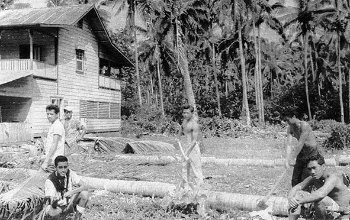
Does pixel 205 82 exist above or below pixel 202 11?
below

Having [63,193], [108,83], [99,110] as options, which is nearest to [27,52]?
[99,110]

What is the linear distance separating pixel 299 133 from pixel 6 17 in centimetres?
1932

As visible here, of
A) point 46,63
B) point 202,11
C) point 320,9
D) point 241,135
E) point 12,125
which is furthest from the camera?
point 202,11

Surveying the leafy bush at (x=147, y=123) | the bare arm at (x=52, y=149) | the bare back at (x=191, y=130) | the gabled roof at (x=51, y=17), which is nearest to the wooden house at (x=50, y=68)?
the gabled roof at (x=51, y=17)

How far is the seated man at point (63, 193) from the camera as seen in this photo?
17.9 feet

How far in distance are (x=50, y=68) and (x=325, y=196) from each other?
17.8 meters

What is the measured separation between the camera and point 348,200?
5617 millimetres

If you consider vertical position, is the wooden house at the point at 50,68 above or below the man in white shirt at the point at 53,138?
above

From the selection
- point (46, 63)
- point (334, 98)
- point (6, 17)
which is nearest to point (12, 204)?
point (46, 63)

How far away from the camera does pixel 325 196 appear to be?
5.50 meters

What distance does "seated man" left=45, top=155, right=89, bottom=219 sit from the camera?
215 inches

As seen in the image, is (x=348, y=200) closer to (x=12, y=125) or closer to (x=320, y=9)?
(x=12, y=125)

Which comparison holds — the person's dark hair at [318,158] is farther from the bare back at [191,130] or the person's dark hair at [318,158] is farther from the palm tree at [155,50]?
the palm tree at [155,50]

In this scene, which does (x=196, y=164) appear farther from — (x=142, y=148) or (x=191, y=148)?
(x=142, y=148)
